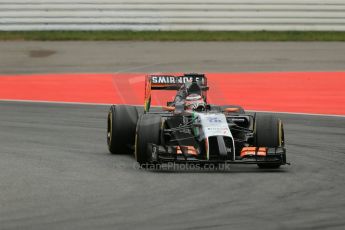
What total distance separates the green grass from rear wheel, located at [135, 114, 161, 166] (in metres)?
17.8

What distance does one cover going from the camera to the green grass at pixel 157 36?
28844 mm

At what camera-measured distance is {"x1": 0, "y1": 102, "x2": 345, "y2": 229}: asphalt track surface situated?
817 cm

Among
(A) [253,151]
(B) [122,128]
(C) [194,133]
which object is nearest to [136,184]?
(C) [194,133]

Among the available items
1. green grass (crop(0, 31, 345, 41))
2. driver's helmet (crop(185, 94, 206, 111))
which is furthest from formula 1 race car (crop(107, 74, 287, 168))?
green grass (crop(0, 31, 345, 41))

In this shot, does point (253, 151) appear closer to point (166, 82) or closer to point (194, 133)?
point (194, 133)

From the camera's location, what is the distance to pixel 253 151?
11.3 metres

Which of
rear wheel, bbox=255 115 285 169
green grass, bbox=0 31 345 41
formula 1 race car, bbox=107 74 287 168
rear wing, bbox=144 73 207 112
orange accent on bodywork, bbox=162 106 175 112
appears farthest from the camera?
green grass, bbox=0 31 345 41

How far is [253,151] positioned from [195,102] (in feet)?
4.03

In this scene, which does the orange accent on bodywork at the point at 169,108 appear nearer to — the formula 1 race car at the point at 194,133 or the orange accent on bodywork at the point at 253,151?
the formula 1 race car at the point at 194,133

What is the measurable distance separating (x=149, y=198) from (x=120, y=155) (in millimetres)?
3576

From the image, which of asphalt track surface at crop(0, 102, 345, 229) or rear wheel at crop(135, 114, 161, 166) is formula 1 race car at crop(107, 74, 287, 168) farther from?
asphalt track surface at crop(0, 102, 345, 229)

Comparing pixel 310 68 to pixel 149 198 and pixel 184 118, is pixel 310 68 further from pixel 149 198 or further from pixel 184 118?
pixel 149 198
